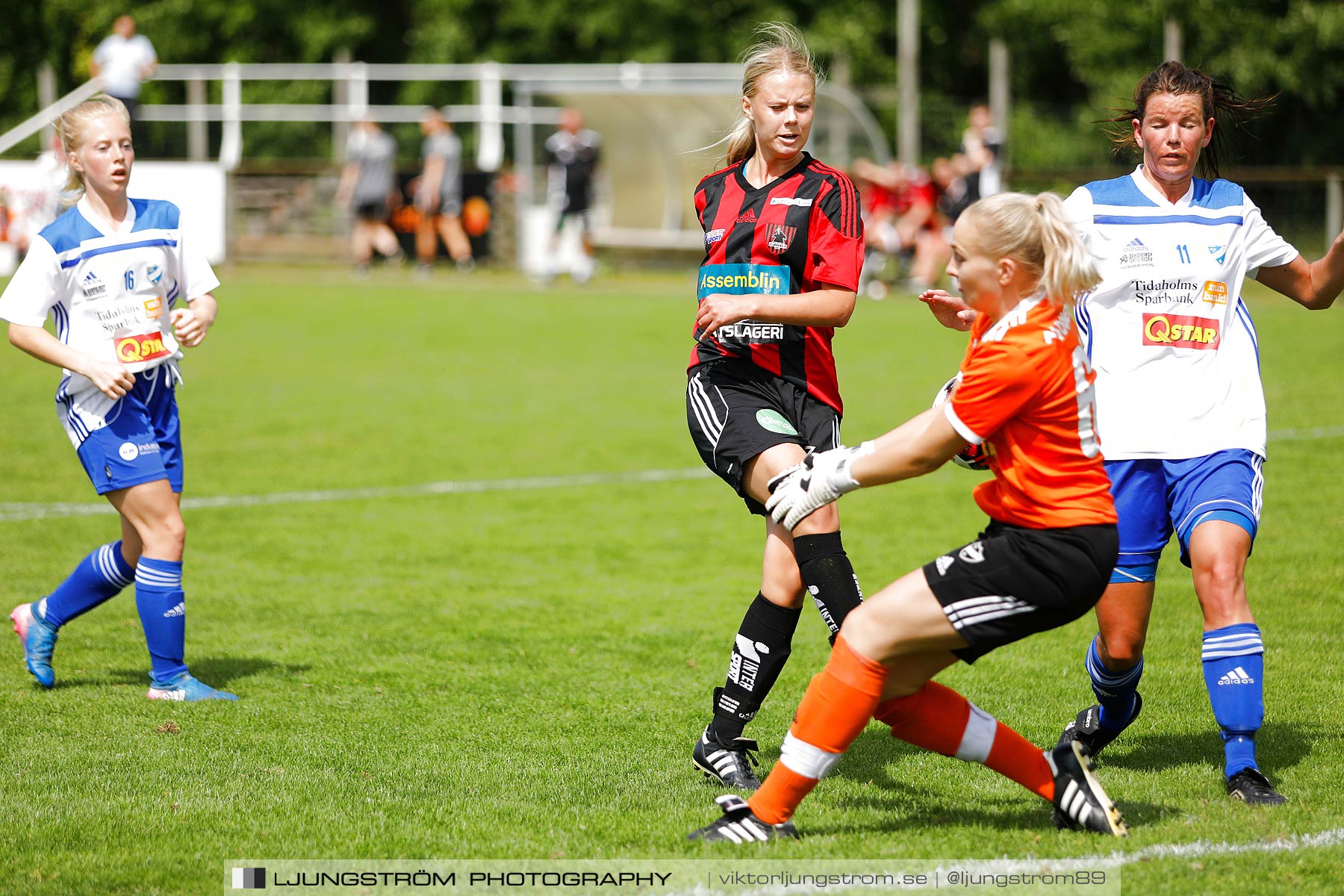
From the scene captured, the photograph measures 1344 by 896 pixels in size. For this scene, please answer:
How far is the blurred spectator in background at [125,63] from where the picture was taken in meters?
22.0

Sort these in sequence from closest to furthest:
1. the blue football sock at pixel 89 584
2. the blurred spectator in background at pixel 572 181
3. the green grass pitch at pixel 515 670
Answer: the green grass pitch at pixel 515 670 < the blue football sock at pixel 89 584 < the blurred spectator in background at pixel 572 181

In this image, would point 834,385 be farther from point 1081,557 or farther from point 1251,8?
point 1251,8

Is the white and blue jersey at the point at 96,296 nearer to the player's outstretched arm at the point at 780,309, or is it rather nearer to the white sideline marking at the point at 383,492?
the player's outstretched arm at the point at 780,309

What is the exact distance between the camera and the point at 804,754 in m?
3.71

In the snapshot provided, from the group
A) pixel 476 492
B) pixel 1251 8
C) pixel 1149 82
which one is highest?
pixel 1251 8

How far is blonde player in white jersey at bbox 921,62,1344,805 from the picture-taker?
14.1 ft

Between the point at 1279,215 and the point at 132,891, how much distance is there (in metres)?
21.0

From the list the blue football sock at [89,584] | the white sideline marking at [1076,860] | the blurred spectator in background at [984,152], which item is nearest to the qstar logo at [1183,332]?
the white sideline marking at [1076,860]

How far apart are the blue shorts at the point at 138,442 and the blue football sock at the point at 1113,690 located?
3444mm

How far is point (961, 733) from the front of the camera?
3859mm

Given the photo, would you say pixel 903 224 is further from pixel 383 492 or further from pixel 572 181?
pixel 383 492

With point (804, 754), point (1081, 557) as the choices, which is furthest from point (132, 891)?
point (1081, 557)

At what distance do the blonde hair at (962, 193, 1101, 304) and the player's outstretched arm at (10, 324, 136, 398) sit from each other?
10.4ft

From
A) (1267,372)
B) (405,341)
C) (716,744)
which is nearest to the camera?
(716,744)
